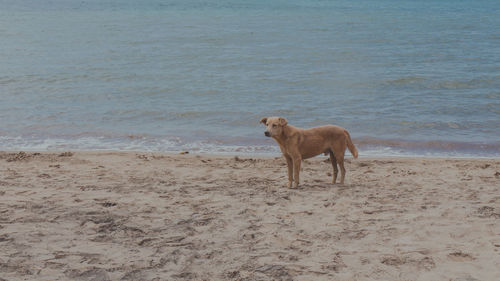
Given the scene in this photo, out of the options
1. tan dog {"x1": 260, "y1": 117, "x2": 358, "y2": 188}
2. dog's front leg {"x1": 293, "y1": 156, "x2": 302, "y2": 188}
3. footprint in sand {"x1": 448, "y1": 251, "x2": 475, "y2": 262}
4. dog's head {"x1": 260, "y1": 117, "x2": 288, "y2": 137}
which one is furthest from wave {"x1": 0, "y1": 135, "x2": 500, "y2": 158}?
footprint in sand {"x1": 448, "y1": 251, "x2": 475, "y2": 262}

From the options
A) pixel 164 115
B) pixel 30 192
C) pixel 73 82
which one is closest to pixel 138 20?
pixel 73 82

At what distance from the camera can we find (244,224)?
622 cm

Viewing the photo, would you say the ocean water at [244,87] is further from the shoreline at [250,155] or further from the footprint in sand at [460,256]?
the footprint in sand at [460,256]

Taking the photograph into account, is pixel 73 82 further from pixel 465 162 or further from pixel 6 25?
pixel 6 25

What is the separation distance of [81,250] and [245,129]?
831 centimetres

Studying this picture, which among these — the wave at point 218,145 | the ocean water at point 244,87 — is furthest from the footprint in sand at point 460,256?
the ocean water at point 244,87

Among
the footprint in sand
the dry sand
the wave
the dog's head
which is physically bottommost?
the wave

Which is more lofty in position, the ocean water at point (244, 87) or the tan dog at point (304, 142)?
the tan dog at point (304, 142)

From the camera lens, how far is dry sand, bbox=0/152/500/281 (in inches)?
198

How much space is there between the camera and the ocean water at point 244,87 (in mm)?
12656

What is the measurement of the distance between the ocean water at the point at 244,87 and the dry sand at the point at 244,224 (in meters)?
3.17

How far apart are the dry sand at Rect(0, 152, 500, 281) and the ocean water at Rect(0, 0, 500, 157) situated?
125 inches

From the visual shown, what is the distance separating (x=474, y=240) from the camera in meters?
5.61

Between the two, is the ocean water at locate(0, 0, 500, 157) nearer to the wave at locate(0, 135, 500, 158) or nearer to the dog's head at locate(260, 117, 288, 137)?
the wave at locate(0, 135, 500, 158)
